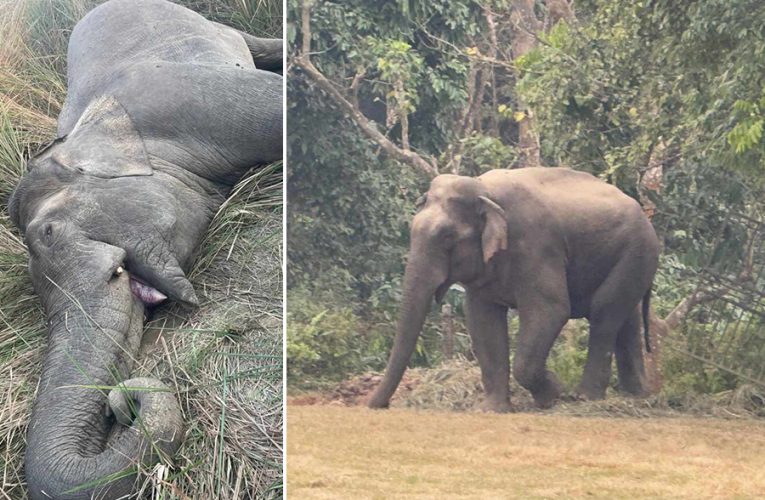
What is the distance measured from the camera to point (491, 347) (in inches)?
242

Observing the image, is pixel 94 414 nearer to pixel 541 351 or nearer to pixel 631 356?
pixel 541 351

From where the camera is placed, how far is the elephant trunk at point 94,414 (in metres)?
5.97

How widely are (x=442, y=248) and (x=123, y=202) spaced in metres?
1.52

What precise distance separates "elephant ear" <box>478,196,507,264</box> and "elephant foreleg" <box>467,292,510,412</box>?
0.21 metres

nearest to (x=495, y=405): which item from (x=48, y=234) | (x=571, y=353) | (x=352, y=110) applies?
(x=571, y=353)

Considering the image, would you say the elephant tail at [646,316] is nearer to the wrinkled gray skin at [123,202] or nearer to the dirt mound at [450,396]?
the dirt mound at [450,396]

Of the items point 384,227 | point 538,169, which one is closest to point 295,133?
point 384,227

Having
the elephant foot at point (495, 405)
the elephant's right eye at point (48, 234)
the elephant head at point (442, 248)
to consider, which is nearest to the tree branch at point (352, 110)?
the elephant head at point (442, 248)

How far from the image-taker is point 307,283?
20.2ft

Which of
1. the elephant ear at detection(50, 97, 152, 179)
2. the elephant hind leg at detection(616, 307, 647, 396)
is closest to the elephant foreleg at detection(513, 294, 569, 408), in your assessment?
the elephant hind leg at detection(616, 307, 647, 396)

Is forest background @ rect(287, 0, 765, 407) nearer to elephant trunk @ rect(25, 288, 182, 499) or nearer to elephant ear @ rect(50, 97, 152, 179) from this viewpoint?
elephant trunk @ rect(25, 288, 182, 499)

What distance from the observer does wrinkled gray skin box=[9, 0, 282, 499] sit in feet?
20.2

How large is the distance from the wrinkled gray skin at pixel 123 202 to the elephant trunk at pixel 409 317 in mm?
871

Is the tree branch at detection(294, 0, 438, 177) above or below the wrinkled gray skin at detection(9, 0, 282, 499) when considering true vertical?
above
